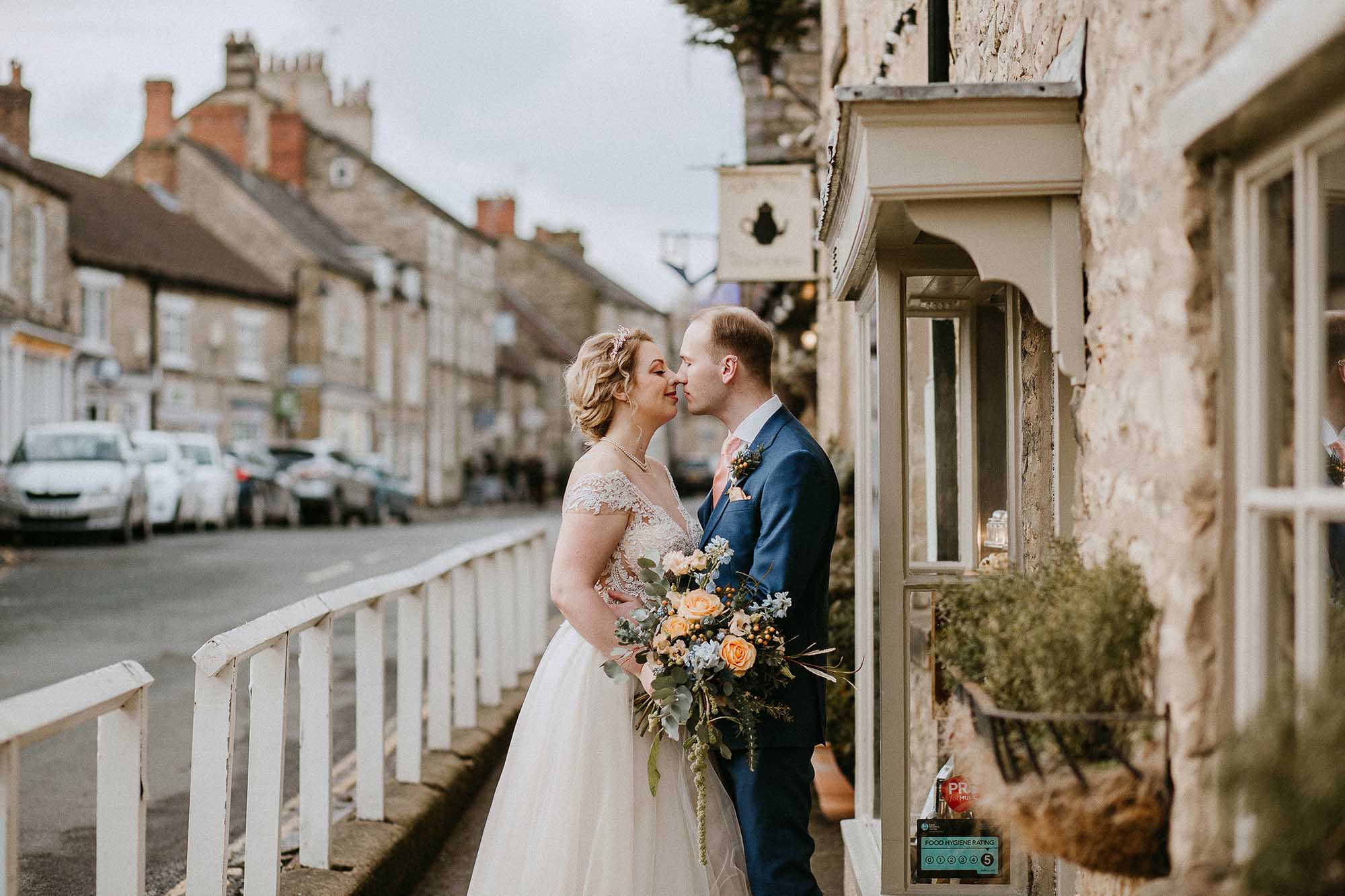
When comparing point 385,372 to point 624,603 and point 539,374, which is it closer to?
point 539,374

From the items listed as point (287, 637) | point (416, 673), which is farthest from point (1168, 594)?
point (416, 673)

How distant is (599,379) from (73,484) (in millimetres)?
16648

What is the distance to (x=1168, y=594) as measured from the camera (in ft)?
7.91

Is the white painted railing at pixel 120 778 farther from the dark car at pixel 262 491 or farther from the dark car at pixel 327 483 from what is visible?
the dark car at pixel 327 483

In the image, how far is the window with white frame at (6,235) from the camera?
24.4 metres

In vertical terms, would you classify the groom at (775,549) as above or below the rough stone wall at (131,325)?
below

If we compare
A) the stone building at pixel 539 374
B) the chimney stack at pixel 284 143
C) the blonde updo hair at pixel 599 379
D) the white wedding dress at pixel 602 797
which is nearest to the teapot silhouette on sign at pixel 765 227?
the blonde updo hair at pixel 599 379

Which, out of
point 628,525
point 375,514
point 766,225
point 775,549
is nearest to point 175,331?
point 375,514

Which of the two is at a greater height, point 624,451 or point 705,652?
point 624,451

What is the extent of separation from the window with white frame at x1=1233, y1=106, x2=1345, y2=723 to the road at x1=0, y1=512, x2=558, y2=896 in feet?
13.0

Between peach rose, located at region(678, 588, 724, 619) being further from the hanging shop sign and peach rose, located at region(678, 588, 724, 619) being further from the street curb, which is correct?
the hanging shop sign

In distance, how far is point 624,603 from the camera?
12.5ft

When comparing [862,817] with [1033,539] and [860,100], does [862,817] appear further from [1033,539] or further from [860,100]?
[860,100]

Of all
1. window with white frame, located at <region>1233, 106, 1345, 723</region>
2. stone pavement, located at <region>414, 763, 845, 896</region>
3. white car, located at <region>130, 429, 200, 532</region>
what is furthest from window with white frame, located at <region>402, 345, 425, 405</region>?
window with white frame, located at <region>1233, 106, 1345, 723</region>
